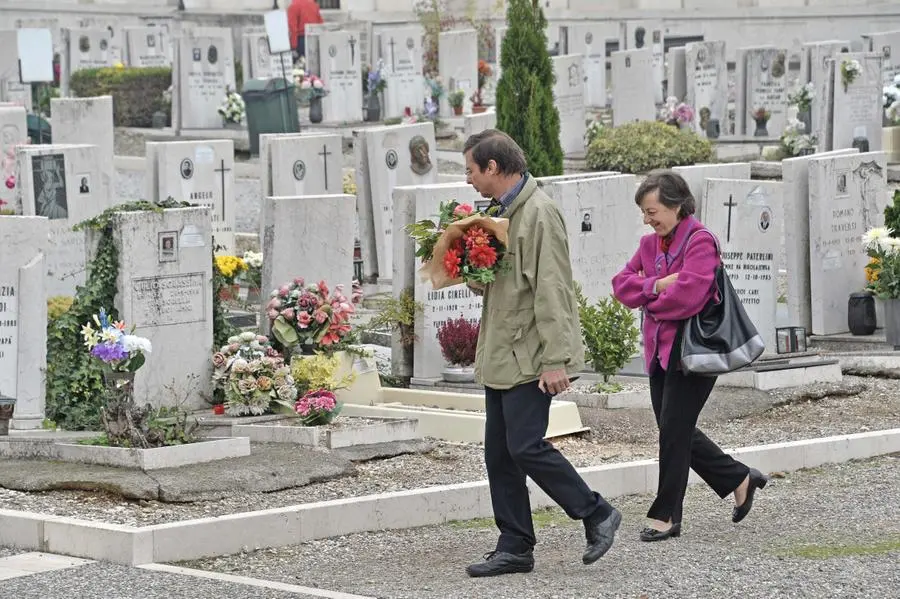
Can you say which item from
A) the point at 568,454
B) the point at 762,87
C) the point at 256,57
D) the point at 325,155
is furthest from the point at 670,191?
the point at 256,57

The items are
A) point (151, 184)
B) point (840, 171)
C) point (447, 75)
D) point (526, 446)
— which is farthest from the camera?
point (447, 75)

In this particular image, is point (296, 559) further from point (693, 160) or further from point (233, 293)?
point (693, 160)

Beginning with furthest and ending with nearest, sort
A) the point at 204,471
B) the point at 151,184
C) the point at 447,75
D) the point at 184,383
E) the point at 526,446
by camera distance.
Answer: the point at 447,75, the point at 151,184, the point at 184,383, the point at 204,471, the point at 526,446

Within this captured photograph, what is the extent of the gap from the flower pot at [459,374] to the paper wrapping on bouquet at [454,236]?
155 inches

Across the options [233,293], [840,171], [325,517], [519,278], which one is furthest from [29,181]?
[519,278]

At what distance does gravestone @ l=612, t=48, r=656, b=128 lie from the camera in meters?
26.8

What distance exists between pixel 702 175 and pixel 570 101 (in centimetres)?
1263

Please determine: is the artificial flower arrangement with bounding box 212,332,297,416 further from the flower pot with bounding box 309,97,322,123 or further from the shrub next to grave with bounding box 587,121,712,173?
the flower pot with bounding box 309,97,322,123

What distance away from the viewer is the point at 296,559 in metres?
7.59

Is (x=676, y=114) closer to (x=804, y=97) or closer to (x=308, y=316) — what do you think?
(x=804, y=97)

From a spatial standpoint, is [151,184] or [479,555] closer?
[479,555]

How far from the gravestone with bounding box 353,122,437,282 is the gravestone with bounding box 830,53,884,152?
6270 mm

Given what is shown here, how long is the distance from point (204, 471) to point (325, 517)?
2.97 feet

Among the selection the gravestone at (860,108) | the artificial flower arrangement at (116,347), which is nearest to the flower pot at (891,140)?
the gravestone at (860,108)
